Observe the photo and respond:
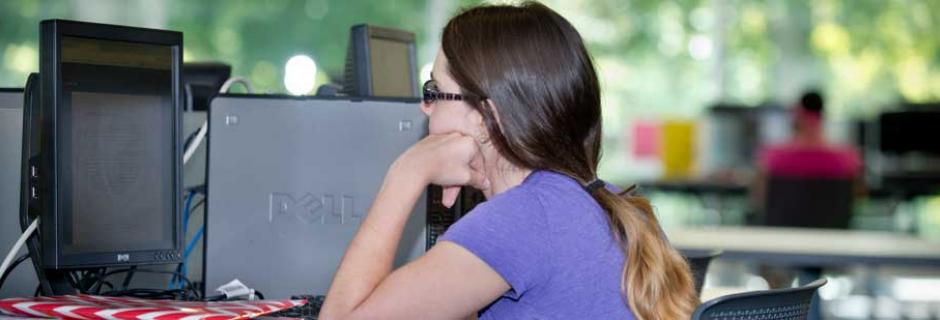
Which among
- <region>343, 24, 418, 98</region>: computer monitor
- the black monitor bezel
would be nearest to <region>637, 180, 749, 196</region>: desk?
<region>343, 24, 418, 98</region>: computer monitor

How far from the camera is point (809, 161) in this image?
633 cm

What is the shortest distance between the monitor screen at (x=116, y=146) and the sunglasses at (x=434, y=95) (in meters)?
0.50

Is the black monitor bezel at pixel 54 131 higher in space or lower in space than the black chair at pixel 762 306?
higher

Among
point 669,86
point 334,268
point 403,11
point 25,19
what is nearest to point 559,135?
point 334,268

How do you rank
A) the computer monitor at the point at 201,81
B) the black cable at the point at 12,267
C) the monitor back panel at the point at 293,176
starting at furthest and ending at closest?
the computer monitor at the point at 201,81
the monitor back panel at the point at 293,176
the black cable at the point at 12,267

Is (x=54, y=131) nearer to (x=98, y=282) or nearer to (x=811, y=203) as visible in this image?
(x=98, y=282)

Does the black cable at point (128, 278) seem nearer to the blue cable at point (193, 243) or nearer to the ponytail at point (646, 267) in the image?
the blue cable at point (193, 243)

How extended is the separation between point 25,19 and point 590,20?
3723 millimetres

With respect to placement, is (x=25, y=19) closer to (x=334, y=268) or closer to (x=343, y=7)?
(x=343, y=7)

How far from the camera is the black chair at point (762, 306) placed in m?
1.55

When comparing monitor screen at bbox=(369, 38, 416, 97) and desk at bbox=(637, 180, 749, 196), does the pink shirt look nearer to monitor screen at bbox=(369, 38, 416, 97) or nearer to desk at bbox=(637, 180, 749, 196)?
desk at bbox=(637, 180, 749, 196)

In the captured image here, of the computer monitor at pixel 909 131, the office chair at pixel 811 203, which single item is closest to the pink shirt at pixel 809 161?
the office chair at pixel 811 203

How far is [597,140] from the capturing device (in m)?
1.68

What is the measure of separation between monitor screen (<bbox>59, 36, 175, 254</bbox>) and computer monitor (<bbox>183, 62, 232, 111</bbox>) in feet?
2.03
